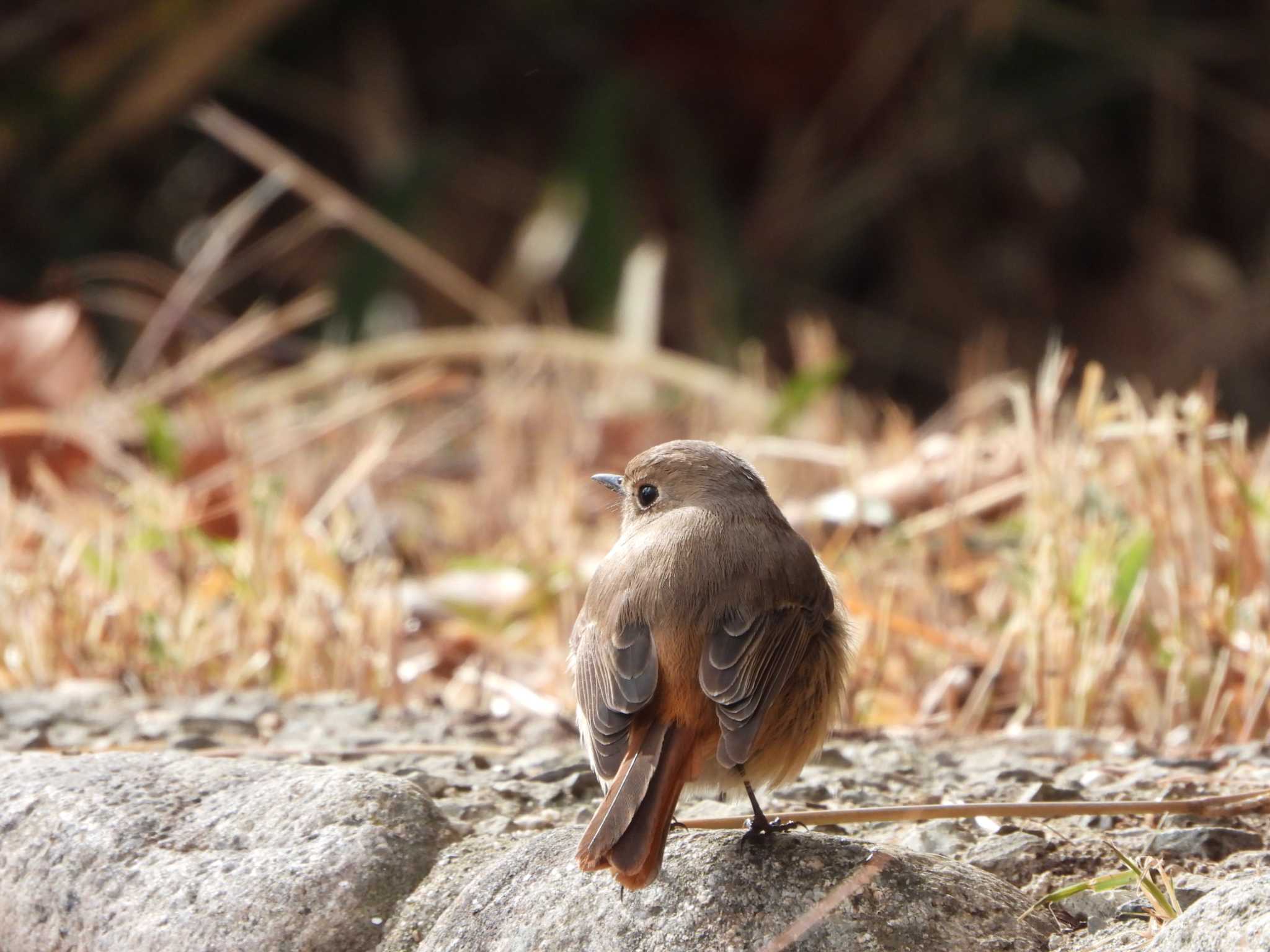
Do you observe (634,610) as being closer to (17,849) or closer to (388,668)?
(17,849)

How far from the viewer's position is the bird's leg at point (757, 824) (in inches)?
90.5

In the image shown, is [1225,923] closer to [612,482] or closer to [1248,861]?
[1248,861]

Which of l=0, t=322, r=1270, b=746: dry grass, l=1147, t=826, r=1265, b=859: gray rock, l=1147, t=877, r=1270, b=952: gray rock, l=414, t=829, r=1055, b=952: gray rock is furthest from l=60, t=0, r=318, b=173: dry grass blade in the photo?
l=1147, t=877, r=1270, b=952: gray rock

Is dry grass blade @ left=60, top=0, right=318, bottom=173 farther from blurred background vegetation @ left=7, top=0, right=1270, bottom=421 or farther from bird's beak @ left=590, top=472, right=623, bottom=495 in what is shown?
bird's beak @ left=590, top=472, right=623, bottom=495

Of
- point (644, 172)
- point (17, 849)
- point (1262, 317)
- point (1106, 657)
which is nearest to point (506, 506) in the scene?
point (1106, 657)

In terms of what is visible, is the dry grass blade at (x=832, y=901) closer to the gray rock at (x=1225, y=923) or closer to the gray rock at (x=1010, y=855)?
the gray rock at (x=1010, y=855)

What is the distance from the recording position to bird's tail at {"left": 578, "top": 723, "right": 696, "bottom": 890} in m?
2.04

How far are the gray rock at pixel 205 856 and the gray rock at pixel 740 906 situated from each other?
0.47 ft

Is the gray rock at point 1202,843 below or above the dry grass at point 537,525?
below

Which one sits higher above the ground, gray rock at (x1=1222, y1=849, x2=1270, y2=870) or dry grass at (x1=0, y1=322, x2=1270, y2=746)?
dry grass at (x1=0, y1=322, x2=1270, y2=746)

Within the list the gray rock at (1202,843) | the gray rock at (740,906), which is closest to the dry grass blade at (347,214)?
the gray rock at (740,906)

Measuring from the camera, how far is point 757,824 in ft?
7.67

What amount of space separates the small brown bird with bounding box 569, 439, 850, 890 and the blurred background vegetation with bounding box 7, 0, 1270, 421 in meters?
5.20

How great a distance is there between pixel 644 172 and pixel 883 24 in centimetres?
138
